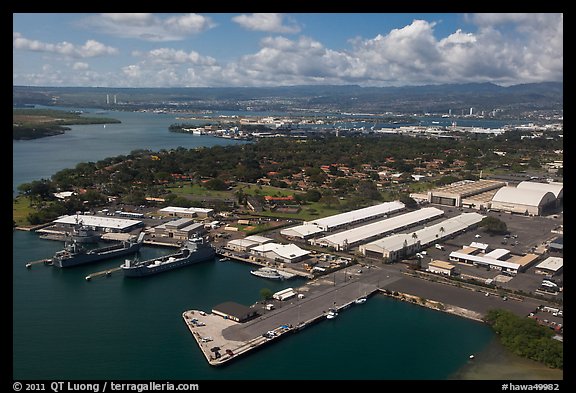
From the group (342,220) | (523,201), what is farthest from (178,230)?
(523,201)

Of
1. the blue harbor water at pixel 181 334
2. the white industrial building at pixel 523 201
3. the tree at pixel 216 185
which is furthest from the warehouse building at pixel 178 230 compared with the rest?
the white industrial building at pixel 523 201

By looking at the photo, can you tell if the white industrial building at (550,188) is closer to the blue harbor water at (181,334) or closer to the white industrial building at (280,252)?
the white industrial building at (280,252)

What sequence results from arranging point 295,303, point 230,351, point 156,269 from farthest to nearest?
point 156,269
point 295,303
point 230,351

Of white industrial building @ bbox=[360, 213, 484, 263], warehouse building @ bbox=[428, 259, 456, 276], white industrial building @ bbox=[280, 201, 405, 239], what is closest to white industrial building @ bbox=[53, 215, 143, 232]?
white industrial building @ bbox=[280, 201, 405, 239]

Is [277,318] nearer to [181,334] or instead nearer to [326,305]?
[326,305]

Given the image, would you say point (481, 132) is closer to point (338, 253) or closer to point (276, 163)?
point (276, 163)

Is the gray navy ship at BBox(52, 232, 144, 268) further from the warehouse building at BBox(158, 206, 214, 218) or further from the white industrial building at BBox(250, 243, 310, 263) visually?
the white industrial building at BBox(250, 243, 310, 263)

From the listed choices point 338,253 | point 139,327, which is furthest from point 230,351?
point 338,253
